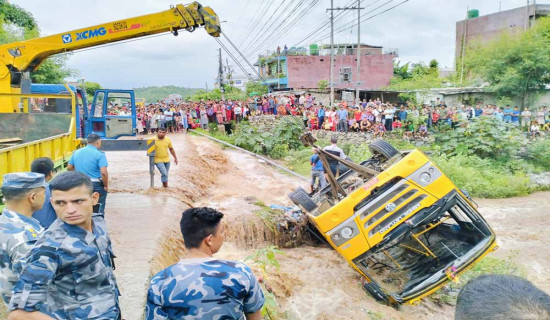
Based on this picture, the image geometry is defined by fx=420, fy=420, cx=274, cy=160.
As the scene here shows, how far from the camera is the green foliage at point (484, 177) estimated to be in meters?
14.9

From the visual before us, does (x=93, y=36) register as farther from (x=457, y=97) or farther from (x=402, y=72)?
(x=402, y=72)

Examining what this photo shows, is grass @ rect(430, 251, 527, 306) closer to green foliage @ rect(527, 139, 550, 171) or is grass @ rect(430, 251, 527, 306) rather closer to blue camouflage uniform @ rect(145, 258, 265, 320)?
blue camouflage uniform @ rect(145, 258, 265, 320)

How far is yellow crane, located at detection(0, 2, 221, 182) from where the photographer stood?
28.6ft

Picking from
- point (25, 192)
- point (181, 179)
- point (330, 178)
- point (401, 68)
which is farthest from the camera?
point (401, 68)

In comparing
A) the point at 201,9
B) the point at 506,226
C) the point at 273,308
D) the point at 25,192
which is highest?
the point at 201,9

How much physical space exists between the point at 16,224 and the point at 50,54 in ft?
28.8

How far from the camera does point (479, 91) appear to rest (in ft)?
81.2

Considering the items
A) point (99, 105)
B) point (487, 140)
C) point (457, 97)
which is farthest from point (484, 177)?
point (99, 105)

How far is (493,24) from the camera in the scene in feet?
129

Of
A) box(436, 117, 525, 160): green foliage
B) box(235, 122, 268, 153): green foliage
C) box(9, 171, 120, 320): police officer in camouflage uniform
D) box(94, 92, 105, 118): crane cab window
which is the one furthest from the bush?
box(9, 171, 120, 320): police officer in camouflage uniform

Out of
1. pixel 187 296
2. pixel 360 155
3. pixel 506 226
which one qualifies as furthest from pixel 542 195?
pixel 187 296

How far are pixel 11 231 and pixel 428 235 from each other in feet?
21.5

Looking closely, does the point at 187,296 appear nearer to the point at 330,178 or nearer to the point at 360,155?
the point at 330,178

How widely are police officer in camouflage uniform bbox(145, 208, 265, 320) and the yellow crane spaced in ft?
21.2
